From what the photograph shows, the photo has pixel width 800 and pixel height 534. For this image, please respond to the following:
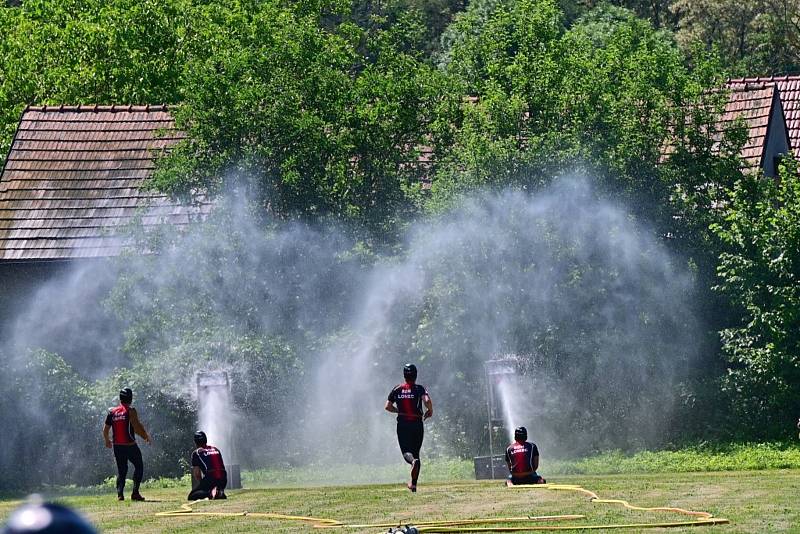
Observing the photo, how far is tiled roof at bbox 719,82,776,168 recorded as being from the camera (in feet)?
106

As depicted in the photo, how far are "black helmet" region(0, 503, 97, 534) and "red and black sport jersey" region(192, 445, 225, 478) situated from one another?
50.4ft

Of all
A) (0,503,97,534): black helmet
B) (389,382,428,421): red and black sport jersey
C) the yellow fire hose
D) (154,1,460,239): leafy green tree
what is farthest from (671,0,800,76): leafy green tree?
(0,503,97,534): black helmet

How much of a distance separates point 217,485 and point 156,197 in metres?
14.4

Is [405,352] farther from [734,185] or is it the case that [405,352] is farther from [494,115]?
[734,185]

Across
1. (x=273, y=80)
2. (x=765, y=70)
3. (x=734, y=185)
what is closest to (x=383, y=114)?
(x=273, y=80)

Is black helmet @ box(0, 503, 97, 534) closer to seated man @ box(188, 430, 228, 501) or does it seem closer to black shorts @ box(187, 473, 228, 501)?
seated man @ box(188, 430, 228, 501)

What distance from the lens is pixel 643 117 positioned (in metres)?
29.1

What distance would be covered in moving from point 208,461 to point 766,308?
1246cm

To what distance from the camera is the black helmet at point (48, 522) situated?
3.22m

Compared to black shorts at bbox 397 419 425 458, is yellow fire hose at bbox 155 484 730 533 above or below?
below

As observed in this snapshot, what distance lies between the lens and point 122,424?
19266 mm

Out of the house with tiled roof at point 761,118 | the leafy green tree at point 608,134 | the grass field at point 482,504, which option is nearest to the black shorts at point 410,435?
the grass field at point 482,504

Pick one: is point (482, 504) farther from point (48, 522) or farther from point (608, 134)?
point (608, 134)

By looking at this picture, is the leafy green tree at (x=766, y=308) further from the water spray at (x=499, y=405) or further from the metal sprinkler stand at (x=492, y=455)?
the metal sprinkler stand at (x=492, y=455)
